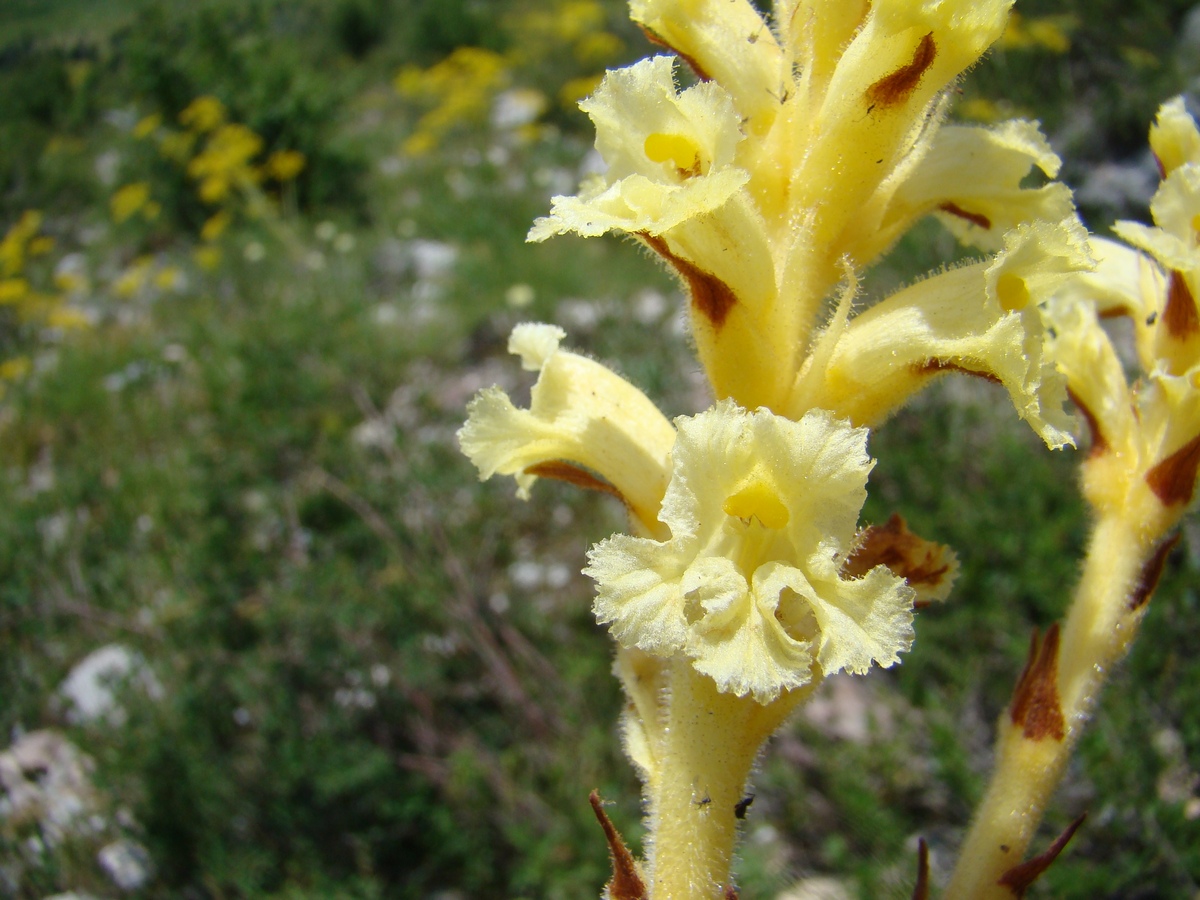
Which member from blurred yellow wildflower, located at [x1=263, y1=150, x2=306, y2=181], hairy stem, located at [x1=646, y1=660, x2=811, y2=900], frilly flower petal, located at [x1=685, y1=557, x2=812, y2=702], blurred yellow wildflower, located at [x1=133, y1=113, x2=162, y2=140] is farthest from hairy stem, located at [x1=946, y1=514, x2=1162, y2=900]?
blurred yellow wildflower, located at [x1=133, y1=113, x2=162, y2=140]

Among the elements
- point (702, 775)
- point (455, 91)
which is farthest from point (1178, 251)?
point (455, 91)

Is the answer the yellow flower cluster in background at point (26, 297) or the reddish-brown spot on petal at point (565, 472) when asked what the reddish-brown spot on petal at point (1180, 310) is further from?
the yellow flower cluster in background at point (26, 297)

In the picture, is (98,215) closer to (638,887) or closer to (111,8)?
(111,8)

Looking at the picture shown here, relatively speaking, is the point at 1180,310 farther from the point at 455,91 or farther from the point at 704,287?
the point at 455,91

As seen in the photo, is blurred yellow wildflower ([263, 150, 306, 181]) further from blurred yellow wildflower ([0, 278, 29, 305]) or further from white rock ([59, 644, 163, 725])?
white rock ([59, 644, 163, 725])

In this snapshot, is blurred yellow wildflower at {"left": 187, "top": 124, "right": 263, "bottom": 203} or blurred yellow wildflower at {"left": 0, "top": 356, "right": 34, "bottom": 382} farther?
blurred yellow wildflower at {"left": 187, "top": 124, "right": 263, "bottom": 203}
